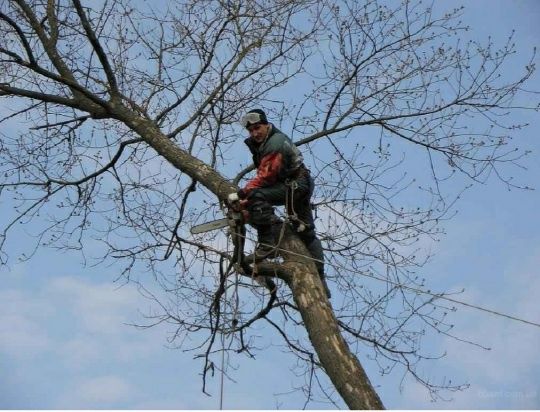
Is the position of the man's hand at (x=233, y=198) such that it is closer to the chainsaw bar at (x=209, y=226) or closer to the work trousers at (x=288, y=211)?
the work trousers at (x=288, y=211)

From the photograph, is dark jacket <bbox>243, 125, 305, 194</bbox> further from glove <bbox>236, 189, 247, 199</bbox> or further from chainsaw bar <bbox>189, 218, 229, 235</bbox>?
chainsaw bar <bbox>189, 218, 229, 235</bbox>

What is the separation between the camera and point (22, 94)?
7.45m

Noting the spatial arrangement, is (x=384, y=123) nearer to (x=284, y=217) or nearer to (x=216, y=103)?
(x=216, y=103)

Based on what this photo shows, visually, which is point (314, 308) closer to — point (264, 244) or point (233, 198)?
point (264, 244)

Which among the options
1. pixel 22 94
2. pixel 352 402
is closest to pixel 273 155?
pixel 352 402

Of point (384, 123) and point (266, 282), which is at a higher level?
point (384, 123)

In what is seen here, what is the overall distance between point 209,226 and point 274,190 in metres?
0.75

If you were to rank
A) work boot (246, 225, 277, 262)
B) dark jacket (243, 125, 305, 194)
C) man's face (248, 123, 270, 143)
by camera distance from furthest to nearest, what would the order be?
man's face (248, 123, 270, 143) < dark jacket (243, 125, 305, 194) < work boot (246, 225, 277, 262)

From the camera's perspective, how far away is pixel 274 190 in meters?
6.26

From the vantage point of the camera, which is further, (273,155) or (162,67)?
(162,67)

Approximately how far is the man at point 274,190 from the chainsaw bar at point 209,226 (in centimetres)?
37

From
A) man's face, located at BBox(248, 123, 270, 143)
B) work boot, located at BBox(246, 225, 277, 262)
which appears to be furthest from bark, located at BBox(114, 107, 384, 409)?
man's face, located at BBox(248, 123, 270, 143)

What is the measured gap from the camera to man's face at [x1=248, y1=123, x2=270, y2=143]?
6.50m

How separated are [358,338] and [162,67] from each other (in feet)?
10.5
